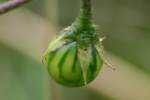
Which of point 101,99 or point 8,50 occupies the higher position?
point 8,50

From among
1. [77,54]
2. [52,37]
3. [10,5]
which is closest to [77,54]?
[77,54]

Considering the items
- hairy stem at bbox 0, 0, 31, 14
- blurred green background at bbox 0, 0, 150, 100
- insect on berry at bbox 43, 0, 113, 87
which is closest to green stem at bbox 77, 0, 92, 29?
insect on berry at bbox 43, 0, 113, 87

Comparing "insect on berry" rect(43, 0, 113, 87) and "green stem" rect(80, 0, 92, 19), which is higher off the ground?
"green stem" rect(80, 0, 92, 19)

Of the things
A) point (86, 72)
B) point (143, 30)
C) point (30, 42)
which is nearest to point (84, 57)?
point (86, 72)

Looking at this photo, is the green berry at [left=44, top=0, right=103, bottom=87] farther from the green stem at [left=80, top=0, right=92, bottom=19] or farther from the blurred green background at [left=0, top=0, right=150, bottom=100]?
the blurred green background at [left=0, top=0, right=150, bottom=100]

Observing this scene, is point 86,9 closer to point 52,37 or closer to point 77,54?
point 77,54

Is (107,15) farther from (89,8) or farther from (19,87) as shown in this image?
(89,8)
